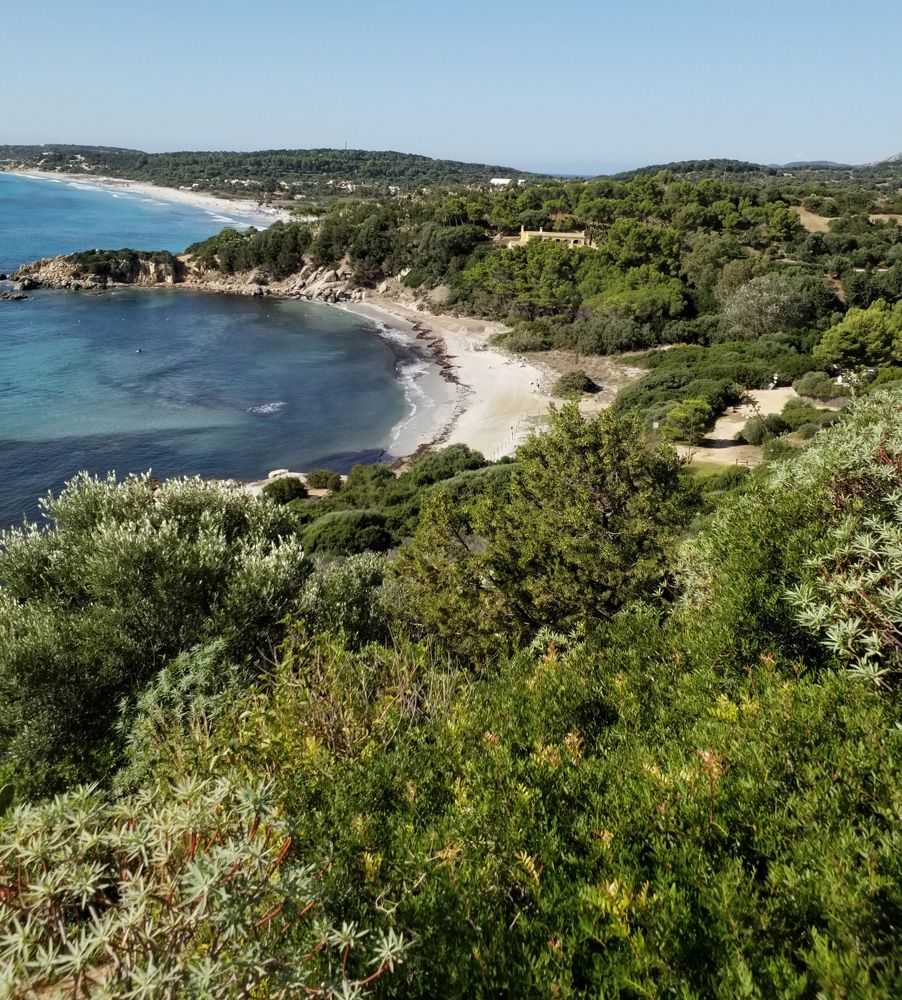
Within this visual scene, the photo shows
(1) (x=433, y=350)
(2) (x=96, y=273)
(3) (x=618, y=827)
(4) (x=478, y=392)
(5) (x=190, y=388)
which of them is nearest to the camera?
(3) (x=618, y=827)

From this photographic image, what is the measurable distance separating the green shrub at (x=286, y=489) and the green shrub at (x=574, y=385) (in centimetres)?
2252

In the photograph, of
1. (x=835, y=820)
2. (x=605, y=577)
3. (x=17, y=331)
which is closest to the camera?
(x=835, y=820)

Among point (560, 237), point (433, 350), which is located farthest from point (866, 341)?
point (560, 237)

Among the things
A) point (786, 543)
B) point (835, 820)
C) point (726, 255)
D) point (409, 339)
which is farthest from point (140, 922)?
point (726, 255)

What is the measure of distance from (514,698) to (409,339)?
2488 inches

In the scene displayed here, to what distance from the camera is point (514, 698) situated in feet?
A: 19.5

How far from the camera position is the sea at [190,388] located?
39125 millimetres

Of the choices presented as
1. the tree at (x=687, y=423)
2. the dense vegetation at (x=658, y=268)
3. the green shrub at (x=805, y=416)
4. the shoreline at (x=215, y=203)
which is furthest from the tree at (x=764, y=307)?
the shoreline at (x=215, y=203)

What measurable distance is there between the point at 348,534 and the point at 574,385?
94.1 feet

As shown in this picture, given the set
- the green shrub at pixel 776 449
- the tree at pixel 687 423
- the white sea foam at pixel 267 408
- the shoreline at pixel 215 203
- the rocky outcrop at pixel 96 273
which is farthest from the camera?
the shoreline at pixel 215 203

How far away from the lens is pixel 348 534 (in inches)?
1016

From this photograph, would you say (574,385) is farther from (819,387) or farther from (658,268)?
(658,268)

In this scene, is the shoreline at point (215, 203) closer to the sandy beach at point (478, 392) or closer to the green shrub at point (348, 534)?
the sandy beach at point (478, 392)

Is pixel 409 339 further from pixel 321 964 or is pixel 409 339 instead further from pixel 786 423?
pixel 321 964
